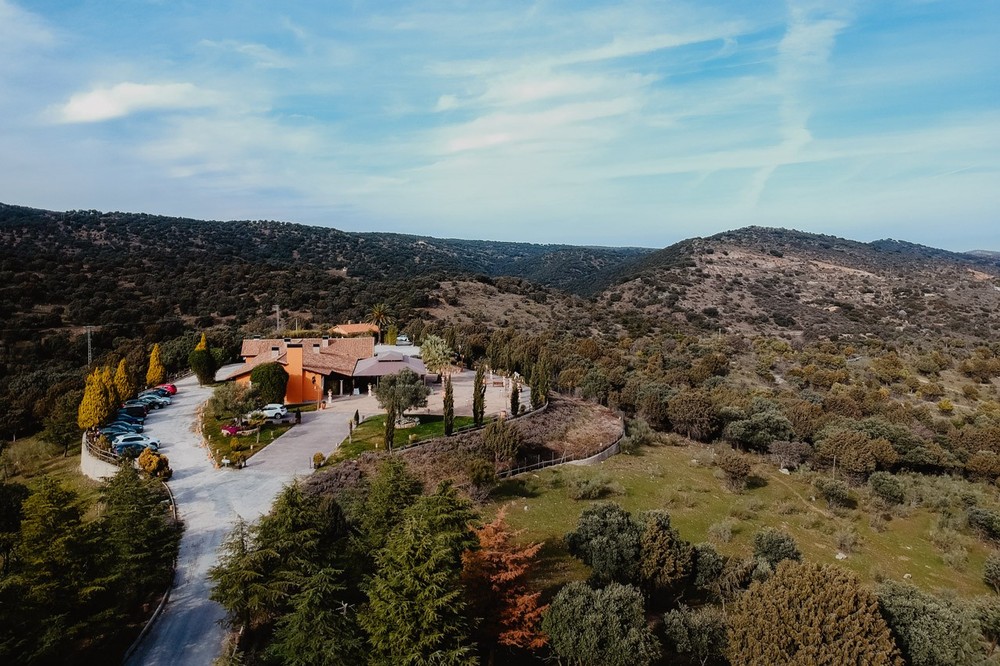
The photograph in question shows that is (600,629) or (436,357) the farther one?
(436,357)

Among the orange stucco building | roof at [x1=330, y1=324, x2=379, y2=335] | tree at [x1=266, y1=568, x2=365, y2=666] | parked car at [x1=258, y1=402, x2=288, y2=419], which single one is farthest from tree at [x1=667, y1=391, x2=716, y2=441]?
roof at [x1=330, y1=324, x2=379, y2=335]

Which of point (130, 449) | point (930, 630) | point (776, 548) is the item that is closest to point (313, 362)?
point (130, 449)

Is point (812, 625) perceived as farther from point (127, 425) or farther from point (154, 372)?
point (154, 372)

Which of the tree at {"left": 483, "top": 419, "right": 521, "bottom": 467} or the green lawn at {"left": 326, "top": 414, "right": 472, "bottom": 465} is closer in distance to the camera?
the tree at {"left": 483, "top": 419, "right": 521, "bottom": 467}

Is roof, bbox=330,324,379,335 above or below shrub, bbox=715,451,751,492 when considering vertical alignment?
above

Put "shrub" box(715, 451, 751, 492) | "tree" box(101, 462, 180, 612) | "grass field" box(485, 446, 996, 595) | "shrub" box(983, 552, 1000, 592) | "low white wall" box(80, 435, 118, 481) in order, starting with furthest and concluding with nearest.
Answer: "shrub" box(715, 451, 751, 492) → "low white wall" box(80, 435, 118, 481) → "grass field" box(485, 446, 996, 595) → "shrub" box(983, 552, 1000, 592) → "tree" box(101, 462, 180, 612)

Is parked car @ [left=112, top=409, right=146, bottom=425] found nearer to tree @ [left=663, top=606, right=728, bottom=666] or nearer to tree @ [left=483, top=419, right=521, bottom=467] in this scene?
tree @ [left=483, top=419, right=521, bottom=467]
